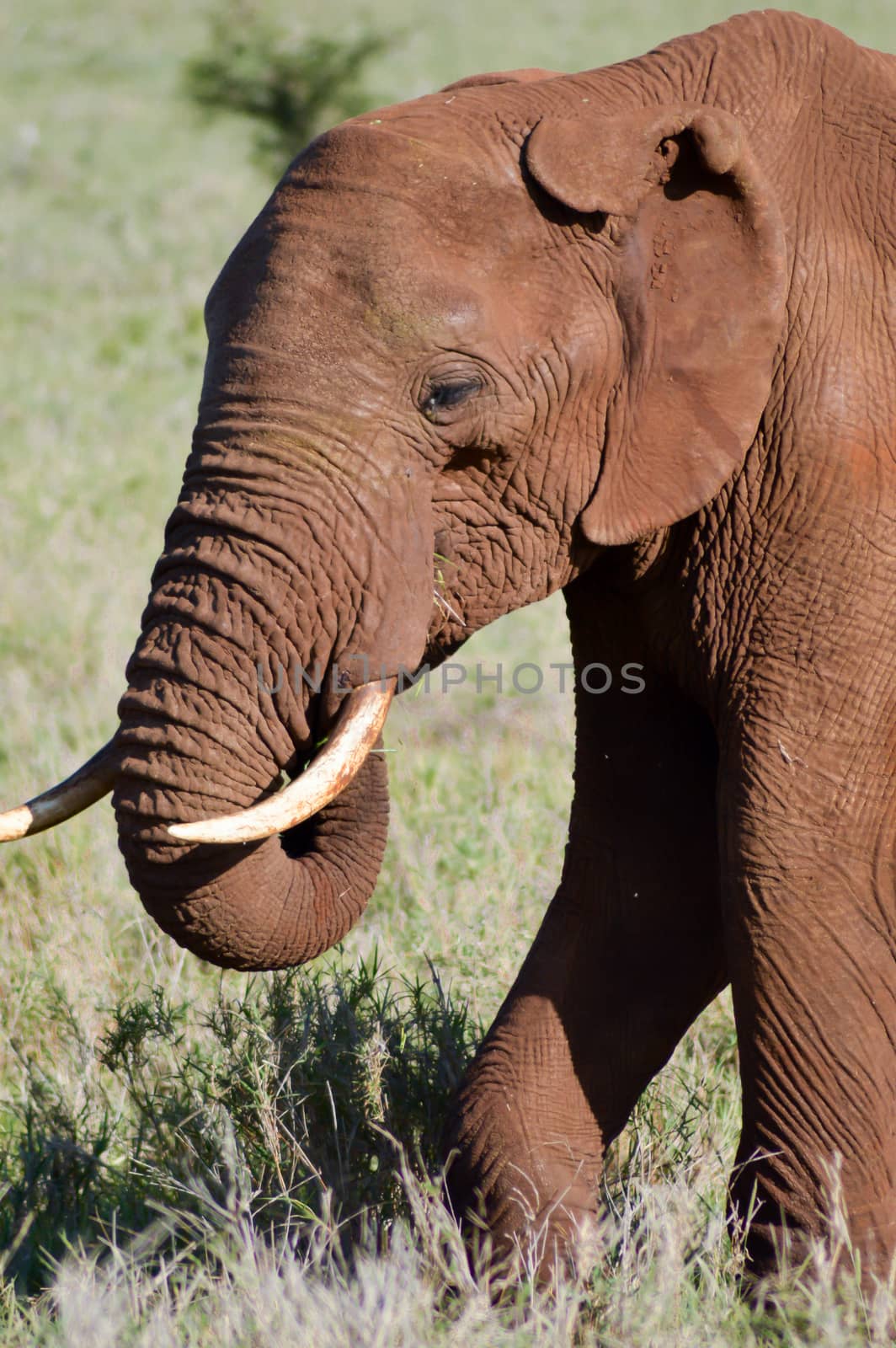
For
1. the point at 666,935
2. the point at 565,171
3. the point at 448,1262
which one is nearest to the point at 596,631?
the point at 666,935

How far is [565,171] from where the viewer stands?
3.04 meters

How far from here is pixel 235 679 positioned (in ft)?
9.43

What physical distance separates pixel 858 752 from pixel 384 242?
3.92 feet

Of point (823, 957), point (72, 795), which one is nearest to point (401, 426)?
point (72, 795)

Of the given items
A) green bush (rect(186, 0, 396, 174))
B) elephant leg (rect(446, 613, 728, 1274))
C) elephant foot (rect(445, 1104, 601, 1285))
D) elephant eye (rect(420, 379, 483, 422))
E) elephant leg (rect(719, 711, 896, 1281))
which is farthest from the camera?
green bush (rect(186, 0, 396, 174))

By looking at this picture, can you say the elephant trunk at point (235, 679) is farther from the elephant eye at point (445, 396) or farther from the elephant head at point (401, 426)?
the elephant eye at point (445, 396)

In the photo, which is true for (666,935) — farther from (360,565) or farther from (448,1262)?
(360,565)

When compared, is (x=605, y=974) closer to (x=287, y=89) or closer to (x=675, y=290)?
(x=675, y=290)

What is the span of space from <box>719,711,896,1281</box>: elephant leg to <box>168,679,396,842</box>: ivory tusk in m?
0.68

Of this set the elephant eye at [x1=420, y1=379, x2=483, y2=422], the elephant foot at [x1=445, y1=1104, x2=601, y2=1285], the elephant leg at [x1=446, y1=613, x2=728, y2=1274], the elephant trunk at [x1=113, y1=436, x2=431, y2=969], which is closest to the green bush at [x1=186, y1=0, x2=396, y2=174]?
the elephant leg at [x1=446, y1=613, x2=728, y2=1274]

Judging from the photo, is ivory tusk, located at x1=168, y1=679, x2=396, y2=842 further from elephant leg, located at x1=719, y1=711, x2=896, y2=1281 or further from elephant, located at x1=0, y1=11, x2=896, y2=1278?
elephant leg, located at x1=719, y1=711, x2=896, y2=1281

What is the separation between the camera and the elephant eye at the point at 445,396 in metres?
3.00

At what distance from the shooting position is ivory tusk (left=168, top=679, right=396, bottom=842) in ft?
8.95

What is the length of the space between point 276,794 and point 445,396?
738mm
